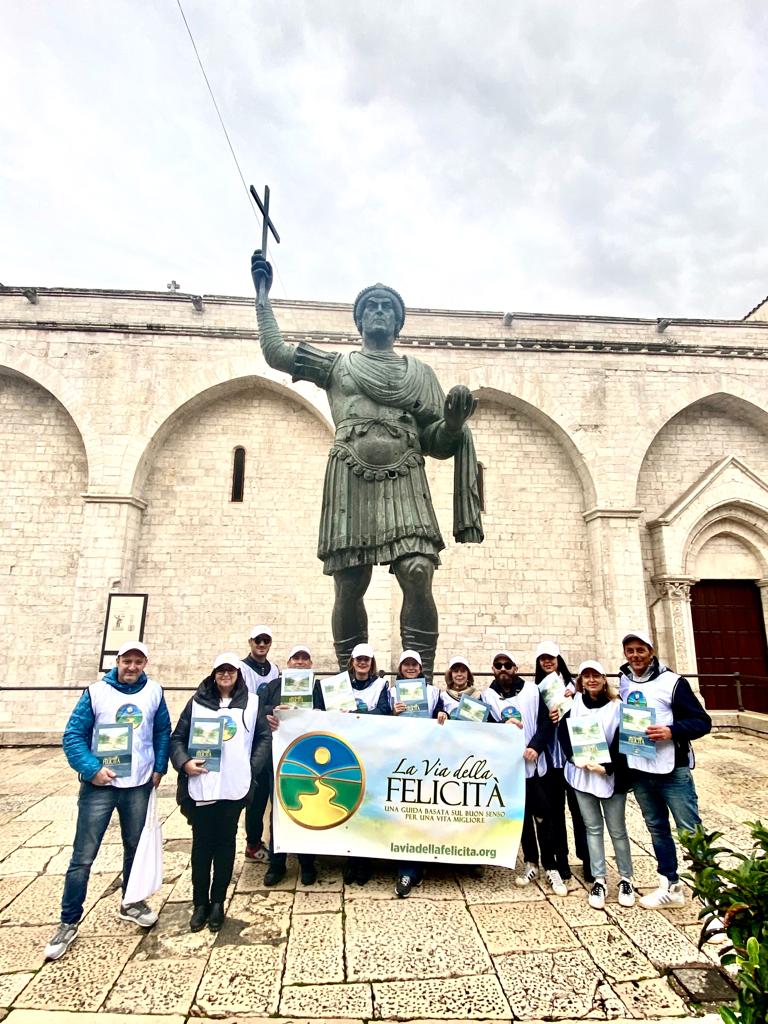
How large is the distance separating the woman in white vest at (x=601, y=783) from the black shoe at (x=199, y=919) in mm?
2295

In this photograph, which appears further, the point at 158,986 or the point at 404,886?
the point at 404,886

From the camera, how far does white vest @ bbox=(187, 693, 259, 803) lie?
2.87 m

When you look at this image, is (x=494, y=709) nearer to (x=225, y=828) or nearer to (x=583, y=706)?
(x=583, y=706)

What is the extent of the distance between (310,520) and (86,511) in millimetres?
4477

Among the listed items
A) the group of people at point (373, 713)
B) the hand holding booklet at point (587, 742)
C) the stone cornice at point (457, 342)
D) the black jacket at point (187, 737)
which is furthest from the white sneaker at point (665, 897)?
the stone cornice at point (457, 342)

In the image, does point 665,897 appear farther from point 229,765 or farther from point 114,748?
point 114,748

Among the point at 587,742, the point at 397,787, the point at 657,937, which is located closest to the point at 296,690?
the point at 397,787

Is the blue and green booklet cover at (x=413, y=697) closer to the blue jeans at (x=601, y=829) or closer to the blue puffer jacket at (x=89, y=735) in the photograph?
→ the blue jeans at (x=601, y=829)

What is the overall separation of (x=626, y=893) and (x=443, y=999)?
1489 mm

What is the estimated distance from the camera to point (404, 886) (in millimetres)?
3176

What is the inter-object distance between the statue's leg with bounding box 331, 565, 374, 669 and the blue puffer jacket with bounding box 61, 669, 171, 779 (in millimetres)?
1307

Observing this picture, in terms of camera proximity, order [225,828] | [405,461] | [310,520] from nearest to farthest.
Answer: [225,828]
[405,461]
[310,520]

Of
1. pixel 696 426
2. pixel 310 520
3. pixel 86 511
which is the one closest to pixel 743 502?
pixel 696 426

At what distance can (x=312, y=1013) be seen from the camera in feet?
7.14
